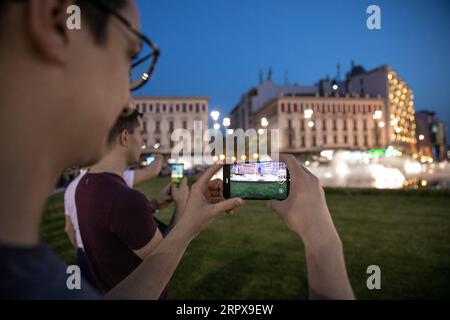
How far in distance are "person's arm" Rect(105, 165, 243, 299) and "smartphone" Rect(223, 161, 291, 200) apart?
27 centimetres

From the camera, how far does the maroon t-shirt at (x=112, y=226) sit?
1.82 metres

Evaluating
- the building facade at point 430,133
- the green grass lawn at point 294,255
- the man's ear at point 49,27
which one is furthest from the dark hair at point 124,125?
the building facade at point 430,133

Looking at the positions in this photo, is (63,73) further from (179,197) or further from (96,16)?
(179,197)

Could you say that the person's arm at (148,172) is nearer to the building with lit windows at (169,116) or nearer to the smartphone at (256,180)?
the smartphone at (256,180)

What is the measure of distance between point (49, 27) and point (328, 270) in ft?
3.93

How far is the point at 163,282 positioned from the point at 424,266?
624 cm

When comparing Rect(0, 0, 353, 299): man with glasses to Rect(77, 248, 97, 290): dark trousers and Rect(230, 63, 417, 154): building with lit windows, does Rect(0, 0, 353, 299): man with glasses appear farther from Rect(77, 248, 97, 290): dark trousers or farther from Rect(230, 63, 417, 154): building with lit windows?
Rect(230, 63, 417, 154): building with lit windows

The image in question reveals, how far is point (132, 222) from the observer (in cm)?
181

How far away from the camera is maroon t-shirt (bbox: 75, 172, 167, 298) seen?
1.82 metres

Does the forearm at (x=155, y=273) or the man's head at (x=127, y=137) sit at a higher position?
the man's head at (x=127, y=137)

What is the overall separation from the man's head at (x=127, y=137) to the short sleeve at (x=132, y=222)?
0.78m

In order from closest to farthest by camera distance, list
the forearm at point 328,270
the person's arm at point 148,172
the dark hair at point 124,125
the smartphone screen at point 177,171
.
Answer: the forearm at point 328,270 → the dark hair at point 124,125 → the person's arm at point 148,172 → the smartphone screen at point 177,171

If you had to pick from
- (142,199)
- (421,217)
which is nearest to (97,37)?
(142,199)

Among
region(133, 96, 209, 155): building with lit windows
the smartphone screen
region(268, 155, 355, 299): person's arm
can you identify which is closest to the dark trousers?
region(268, 155, 355, 299): person's arm
